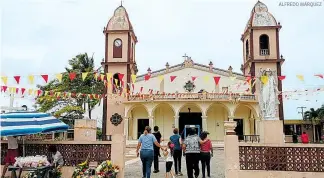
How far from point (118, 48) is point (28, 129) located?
21.8 meters

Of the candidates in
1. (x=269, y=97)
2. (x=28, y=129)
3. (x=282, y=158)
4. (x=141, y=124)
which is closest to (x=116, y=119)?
(x=141, y=124)

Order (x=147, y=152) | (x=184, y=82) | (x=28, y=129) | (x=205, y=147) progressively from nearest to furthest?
(x=147, y=152) < (x=28, y=129) < (x=205, y=147) < (x=184, y=82)

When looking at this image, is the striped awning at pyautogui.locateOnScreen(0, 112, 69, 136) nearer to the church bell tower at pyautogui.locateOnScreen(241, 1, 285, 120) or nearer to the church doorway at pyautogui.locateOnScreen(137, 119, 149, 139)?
the church doorway at pyautogui.locateOnScreen(137, 119, 149, 139)

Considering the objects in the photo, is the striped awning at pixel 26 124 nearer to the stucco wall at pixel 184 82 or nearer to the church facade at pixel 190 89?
the church facade at pixel 190 89

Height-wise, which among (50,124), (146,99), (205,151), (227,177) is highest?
(146,99)

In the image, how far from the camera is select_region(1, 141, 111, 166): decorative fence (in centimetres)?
929

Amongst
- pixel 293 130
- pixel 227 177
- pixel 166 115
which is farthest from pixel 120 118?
pixel 227 177

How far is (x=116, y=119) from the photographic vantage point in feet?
93.7

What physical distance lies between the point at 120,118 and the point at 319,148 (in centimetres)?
2137

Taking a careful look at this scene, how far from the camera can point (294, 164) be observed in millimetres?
8750

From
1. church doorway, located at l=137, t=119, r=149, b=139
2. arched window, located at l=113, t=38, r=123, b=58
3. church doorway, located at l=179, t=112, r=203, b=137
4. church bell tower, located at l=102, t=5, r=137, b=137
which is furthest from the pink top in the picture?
arched window, located at l=113, t=38, r=123, b=58

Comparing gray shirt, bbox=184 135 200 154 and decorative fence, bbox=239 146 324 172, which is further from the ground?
gray shirt, bbox=184 135 200 154

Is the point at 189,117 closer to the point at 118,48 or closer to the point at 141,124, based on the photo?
the point at 141,124

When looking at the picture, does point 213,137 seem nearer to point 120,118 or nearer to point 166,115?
point 166,115
